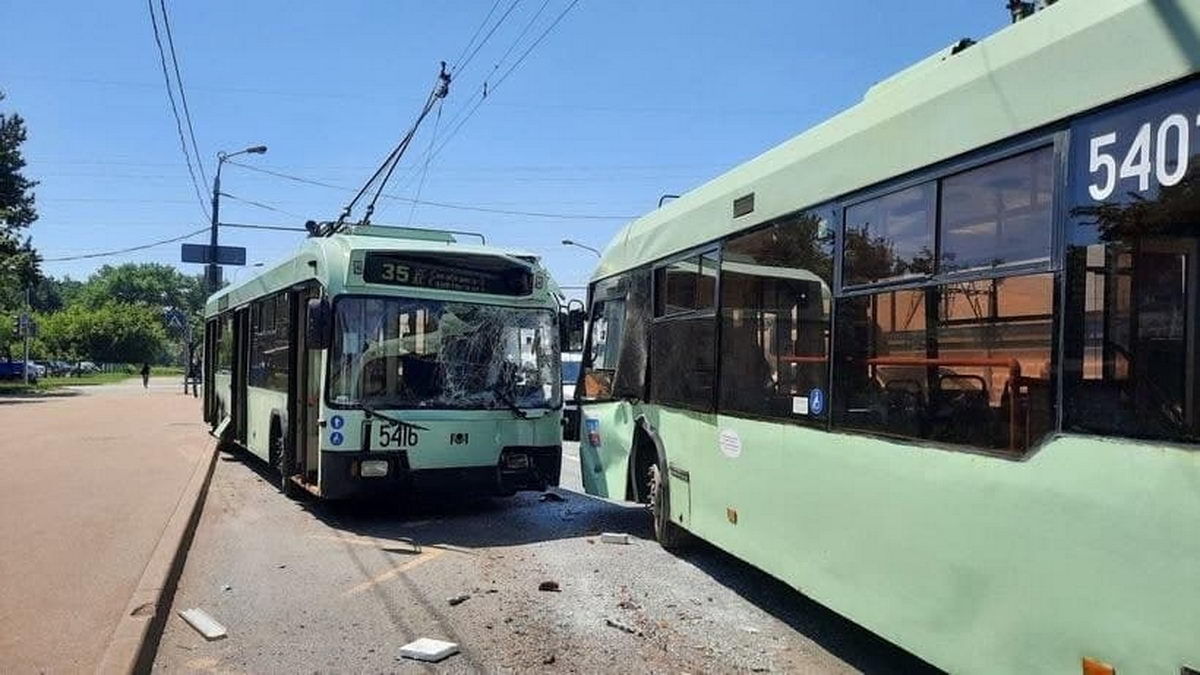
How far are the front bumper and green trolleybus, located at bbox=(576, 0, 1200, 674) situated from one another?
12.7 feet

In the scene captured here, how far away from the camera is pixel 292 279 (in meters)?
11.4

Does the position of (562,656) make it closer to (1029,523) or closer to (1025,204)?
(1029,523)

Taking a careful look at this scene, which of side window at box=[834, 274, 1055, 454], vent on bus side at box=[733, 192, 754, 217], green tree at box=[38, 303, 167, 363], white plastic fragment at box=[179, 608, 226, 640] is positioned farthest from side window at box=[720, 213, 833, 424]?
green tree at box=[38, 303, 167, 363]

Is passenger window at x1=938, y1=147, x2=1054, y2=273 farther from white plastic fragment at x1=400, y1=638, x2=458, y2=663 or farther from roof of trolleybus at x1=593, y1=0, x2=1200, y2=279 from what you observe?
white plastic fragment at x1=400, y1=638, x2=458, y2=663

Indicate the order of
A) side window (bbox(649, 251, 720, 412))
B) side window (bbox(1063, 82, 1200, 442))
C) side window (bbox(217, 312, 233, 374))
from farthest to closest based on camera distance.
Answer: side window (bbox(217, 312, 233, 374)) → side window (bbox(649, 251, 720, 412)) → side window (bbox(1063, 82, 1200, 442))

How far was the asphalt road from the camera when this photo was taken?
5555mm

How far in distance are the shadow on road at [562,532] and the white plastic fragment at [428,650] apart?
2.21 meters

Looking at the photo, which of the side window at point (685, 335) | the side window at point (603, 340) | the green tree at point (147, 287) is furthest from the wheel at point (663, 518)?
the green tree at point (147, 287)

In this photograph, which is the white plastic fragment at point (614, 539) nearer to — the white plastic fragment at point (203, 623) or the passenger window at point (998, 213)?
the white plastic fragment at point (203, 623)

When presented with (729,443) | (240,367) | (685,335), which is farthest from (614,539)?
(240,367)

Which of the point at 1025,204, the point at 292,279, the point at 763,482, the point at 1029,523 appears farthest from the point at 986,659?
the point at 292,279

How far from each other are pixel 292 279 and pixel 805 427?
25.3 ft

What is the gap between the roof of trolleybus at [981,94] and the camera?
10.8 ft

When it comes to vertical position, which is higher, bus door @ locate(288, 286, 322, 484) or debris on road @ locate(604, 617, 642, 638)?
bus door @ locate(288, 286, 322, 484)
